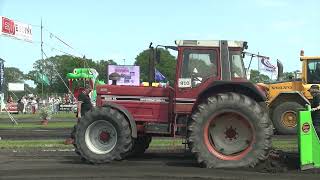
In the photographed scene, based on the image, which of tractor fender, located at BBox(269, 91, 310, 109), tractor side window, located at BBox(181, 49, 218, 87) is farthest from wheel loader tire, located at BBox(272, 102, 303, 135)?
tractor side window, located at BBox(181, 49, 218, 87)

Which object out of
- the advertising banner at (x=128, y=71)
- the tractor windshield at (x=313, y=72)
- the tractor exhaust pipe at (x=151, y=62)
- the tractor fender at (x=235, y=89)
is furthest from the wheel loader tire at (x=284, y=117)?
the advertising banner at (x=128, y=71)

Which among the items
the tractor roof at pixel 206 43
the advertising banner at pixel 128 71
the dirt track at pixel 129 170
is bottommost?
the dirt track at pixel 129 170

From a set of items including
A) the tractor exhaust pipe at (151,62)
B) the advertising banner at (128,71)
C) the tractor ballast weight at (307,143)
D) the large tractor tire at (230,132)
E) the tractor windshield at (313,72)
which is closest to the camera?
the tractor ballast weight at (307,143)

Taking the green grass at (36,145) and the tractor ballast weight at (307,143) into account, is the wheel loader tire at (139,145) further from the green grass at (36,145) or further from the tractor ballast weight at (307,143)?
the tractor ballast weight at (307,143)

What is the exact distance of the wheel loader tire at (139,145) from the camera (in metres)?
11.6

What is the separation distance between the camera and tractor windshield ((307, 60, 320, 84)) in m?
16.0

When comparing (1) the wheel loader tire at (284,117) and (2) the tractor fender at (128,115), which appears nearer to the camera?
(2) the tractor fender at (128,115)

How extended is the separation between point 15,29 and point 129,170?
2099 centimetres

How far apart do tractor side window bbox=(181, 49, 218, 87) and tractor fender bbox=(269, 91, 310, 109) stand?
7.01 meters

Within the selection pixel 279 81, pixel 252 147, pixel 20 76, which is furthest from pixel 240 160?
pixel 20 76

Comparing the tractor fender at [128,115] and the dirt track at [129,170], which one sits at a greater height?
the tractor fender at [128,115]

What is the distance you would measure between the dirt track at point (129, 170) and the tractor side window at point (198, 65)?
1794 mm

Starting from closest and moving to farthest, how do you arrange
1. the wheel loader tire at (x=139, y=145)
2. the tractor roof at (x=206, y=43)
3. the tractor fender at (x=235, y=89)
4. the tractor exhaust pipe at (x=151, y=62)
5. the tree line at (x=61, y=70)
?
the tractor fender at (x=235, y=89), the tractor exhaust pipe at (x=151, y=62), the tractor roof at (x=206, y=43), the wheel loader tire at (x=139, y=145), the tree line at (x=61, y=70)

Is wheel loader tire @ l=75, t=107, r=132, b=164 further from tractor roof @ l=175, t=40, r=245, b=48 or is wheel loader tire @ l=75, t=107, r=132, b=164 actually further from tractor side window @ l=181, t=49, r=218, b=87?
tractor roof @ l=175, t=40, r=245, b=48
